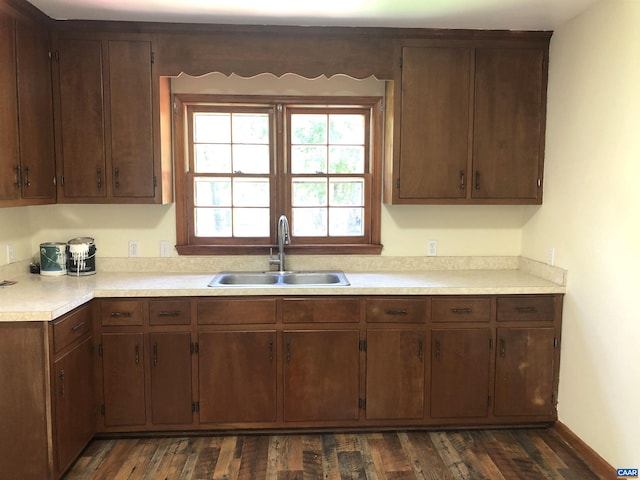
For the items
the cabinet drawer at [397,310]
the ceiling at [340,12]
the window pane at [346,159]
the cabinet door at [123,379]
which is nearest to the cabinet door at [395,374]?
the cabinet drawer at [397,310]

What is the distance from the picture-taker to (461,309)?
116 inches

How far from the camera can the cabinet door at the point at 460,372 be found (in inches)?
116

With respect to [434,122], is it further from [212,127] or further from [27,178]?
[27,178]

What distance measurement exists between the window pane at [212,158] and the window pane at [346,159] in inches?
28.1

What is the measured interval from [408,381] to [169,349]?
4.60ft

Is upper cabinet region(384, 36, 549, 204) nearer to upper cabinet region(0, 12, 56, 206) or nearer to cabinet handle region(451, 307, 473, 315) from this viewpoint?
cabinet handle region(451, 307, 473, 315)

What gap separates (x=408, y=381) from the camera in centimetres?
296

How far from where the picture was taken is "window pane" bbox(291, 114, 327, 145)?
3422mm

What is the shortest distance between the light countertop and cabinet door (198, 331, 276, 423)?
0.91ft

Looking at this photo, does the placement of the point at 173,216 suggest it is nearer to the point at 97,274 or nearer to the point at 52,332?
the point at 97,274

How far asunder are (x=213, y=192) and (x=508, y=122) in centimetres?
198

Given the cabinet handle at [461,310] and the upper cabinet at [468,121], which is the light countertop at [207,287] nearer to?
the cabinet handle at [461,310]

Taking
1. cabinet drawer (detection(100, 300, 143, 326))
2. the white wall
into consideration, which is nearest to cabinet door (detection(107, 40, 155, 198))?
cabinet drawer (detection(100, 300, 143, 326))

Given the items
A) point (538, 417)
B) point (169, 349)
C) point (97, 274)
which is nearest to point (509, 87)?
point (538, 417)
